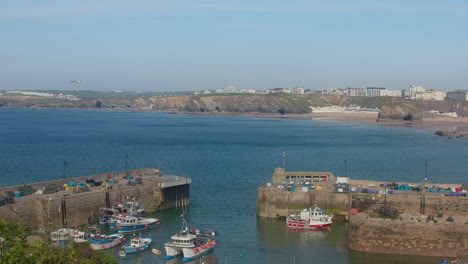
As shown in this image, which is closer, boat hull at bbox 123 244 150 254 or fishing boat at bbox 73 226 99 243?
fishing boat at bbox 73 226 99 243

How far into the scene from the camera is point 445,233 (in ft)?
115

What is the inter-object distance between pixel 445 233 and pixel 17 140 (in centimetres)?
9039

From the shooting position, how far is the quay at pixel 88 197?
38.9 meters

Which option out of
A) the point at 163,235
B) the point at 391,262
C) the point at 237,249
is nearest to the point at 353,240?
the point at 391,262

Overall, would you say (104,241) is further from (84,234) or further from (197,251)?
(197,251)

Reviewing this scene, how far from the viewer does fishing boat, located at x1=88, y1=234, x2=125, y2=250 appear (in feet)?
117

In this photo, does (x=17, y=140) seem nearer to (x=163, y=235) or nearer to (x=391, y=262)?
(x=163, y=235)

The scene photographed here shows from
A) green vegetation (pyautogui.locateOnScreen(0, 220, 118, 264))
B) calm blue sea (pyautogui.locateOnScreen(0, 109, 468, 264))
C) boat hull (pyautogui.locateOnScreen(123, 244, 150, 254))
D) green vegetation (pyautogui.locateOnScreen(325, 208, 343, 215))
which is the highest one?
green vegetation (pyautogui.locateOnScreen(0, 220, 118, 264))

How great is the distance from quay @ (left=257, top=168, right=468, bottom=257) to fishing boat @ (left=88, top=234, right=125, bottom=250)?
38.8 feet

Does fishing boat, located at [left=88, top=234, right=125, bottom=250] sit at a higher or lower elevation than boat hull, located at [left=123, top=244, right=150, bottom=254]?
higher

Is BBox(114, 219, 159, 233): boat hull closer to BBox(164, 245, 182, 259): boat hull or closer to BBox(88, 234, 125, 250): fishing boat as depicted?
BBox(88, 234, 125, 250): fishing boat

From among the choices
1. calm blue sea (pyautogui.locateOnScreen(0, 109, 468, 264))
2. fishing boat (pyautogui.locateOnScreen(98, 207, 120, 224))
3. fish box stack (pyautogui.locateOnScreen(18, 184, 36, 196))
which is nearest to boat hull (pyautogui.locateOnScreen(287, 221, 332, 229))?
calm blue sea (pyautogui.locateOnScreen(0, 109, 468, 264))

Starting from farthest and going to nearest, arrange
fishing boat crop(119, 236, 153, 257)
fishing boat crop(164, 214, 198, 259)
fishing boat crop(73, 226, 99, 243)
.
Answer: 1. fishing boat crop(119, 236, 153, 257)
2. fishing boat crop(73, 226, 99, 243)
3. fishing boat crop(164, 214, 198, 259)

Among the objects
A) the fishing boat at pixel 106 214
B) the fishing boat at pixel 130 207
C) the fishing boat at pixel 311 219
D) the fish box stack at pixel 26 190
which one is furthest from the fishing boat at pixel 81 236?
the fishing boat at pixel 311 219
